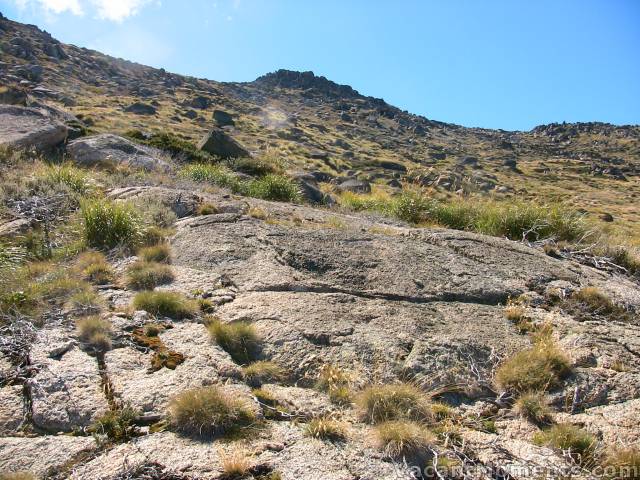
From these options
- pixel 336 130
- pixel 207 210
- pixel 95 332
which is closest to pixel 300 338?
pixel 95 332

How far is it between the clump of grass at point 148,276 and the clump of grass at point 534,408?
3.73 m

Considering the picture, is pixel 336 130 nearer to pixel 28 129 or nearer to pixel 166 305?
pixel 28 129

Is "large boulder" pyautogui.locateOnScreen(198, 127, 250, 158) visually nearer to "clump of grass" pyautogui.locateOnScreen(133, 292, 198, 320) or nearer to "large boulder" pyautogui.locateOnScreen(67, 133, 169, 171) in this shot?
"large boulder" pyautogui.locateOnScreen(67, 133, 169, 171)

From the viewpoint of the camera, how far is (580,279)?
621 cm

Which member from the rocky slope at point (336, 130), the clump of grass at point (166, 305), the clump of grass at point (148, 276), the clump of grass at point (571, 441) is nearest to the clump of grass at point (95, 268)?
the clump of grass at point (148, 276)

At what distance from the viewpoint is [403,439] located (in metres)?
3.19

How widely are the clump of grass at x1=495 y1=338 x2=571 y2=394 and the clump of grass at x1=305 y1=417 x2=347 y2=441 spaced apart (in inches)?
58.7

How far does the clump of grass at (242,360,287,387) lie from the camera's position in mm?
3939

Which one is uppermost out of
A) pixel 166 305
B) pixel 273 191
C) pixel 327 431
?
pixel 273 191

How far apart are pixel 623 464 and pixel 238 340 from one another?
2.93 meters

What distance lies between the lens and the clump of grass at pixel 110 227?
665 cm

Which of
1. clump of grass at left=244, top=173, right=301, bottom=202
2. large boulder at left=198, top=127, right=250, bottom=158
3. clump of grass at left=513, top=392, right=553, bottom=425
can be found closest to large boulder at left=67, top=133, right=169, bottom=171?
clump of grass at left=244, top=173, right=301, bottom=202

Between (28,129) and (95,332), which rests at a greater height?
(28,129)

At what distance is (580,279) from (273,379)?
4.28 m
